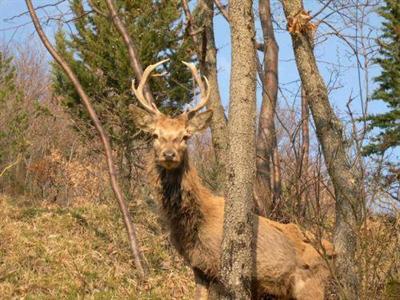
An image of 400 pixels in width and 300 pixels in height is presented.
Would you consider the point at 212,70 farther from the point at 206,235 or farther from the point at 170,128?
the point at 206,235

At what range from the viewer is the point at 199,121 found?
25.5ft

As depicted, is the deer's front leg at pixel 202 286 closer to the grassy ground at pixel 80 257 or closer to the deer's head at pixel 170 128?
the deer's head at pixel 170 128

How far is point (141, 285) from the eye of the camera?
919cm

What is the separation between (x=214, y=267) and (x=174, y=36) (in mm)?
11011

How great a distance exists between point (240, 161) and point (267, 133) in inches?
196

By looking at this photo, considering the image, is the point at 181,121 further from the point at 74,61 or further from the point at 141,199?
the point at 74,61

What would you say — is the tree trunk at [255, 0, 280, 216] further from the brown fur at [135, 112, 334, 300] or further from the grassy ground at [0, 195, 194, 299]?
the brown fur at [135, 112, 334, 300]

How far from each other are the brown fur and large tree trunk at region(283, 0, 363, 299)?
308 mm

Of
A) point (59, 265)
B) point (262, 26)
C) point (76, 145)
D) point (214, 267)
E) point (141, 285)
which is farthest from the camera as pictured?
point (76, 145)

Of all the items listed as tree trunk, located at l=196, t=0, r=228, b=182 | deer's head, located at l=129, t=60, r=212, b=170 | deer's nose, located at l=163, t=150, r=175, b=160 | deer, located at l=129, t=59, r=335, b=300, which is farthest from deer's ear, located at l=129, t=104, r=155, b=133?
tree trunk, located at l=196, t=0, r=228, b=182

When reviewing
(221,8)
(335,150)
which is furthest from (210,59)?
(335,150)

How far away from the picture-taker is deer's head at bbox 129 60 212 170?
708cm

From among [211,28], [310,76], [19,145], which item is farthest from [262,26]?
[19,145]

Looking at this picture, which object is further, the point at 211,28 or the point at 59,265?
the point at 211,28
